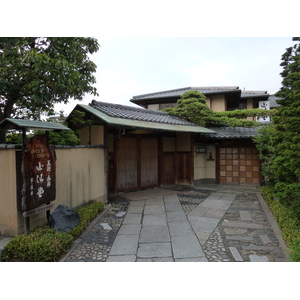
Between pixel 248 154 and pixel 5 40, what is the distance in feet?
40.1

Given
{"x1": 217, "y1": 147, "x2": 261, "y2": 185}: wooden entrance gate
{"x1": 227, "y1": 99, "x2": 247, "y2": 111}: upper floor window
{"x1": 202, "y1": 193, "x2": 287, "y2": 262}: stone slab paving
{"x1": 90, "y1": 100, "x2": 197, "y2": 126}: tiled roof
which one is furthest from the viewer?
{"x1": 227, "y1": 99, "x2": 247, "y2": 111}: upper floor window

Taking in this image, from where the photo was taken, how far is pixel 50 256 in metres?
4.00

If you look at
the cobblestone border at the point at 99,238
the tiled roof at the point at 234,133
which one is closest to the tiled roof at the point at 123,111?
the tiled roof at the point at 234,133

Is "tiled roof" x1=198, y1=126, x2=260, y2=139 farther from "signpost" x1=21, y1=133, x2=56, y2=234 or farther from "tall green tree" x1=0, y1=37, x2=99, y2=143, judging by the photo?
"signpost" x1=21, y1=133, x2=56, y2=234

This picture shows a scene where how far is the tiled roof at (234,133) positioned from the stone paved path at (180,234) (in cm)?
437

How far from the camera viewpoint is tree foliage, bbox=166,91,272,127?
12844 millimetres

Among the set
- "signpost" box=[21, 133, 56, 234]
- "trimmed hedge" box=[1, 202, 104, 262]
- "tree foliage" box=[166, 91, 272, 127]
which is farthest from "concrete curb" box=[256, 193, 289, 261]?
"tree foliage" box=[166, 91, 272, 127]

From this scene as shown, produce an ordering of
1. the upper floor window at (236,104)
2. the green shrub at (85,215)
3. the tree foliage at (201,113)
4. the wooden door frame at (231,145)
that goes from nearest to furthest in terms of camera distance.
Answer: the green shrub at (85,215), the wooden door frame at (231,145), the tree foliage at (201,113), the upper floor window at (236,104)

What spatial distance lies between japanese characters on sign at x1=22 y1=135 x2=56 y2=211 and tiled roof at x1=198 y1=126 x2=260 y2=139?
9303mm

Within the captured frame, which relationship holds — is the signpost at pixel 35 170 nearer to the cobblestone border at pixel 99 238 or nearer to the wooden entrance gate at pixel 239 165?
the cobblestone border at pixel 99 238

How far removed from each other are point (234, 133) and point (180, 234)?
8.81 meters

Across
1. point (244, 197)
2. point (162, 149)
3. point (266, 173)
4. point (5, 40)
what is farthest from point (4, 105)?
point (266, 173)

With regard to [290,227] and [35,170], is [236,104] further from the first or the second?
[35,170]

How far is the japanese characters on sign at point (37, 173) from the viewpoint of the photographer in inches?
180
